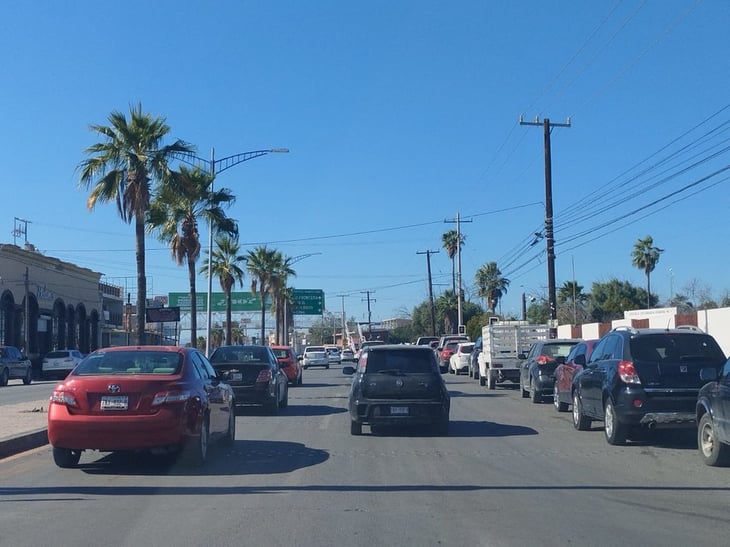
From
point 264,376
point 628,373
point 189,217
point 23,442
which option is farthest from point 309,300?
point 628,373

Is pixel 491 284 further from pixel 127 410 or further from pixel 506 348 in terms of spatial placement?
pixel 127 410

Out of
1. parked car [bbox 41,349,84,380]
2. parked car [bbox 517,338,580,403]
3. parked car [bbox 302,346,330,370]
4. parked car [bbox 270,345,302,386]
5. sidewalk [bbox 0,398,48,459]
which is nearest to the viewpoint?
sidewalk [bbox 0,398,48,459]

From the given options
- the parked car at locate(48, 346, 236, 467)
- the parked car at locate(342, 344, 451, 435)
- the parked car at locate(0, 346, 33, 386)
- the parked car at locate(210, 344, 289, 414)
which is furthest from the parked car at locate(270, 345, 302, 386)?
the parked car at locate(48, 346, 236, 467)

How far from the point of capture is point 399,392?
1602cm

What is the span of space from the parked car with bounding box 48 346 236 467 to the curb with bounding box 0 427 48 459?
1897mm

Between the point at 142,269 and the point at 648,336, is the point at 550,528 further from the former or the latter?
the point at 142,269

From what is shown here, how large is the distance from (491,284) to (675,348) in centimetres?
6778

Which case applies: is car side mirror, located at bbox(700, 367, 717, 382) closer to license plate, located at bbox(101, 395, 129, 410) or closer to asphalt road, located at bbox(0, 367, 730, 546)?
asphalt road, located at bbox(0, 367, 730, 546)

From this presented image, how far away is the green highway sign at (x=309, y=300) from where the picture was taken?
260ft

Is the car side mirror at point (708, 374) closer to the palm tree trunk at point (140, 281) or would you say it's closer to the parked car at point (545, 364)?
the parked car at point (545, 364)

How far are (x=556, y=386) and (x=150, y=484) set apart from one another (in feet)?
41.0

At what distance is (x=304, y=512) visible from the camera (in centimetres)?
908

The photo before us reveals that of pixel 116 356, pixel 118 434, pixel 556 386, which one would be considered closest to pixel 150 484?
pixel 118 434

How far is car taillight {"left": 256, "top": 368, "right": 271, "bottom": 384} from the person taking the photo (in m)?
20.1
